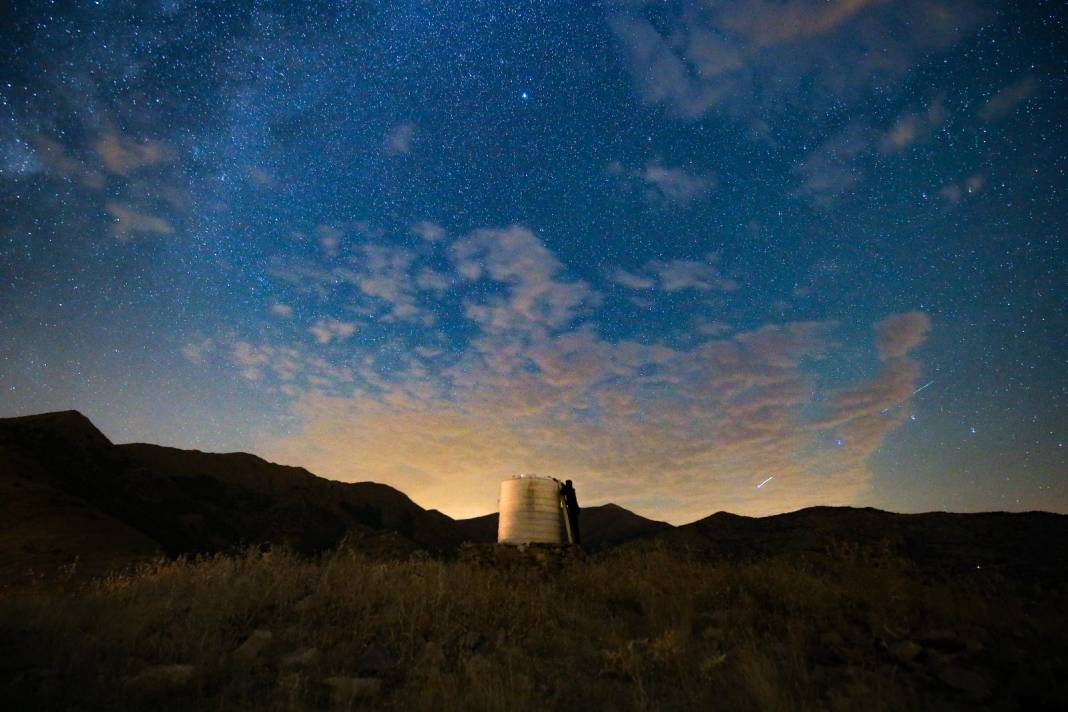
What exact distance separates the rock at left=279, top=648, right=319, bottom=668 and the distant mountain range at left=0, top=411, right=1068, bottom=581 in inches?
323

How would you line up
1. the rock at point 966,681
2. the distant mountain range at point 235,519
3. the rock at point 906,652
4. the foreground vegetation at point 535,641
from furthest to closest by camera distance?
the distant mountain range at point 235,519
the rock at point 906,652
the foreground vegetation at point 535,641
the rock at point 966,681

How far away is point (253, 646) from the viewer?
6480 mm

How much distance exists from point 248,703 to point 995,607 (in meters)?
8.38

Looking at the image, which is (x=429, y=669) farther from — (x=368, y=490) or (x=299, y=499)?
(x=368, y=490)

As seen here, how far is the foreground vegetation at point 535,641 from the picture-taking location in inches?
202

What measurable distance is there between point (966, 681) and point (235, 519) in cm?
4637

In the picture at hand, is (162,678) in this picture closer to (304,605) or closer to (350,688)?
(350,688)

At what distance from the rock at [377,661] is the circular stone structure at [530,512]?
7.78m

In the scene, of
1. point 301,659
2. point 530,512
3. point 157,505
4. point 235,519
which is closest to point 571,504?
point 530,512

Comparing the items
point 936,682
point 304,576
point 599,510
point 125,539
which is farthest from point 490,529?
point 936,682

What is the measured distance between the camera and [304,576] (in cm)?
912

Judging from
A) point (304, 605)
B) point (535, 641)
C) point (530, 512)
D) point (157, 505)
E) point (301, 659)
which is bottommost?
point (301, 659)

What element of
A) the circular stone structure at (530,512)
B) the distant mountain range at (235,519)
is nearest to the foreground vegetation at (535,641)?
the distant mountain range at (235,519)

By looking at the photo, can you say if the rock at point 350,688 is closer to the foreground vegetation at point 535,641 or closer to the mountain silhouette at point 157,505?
the foreground vegetation at point 535,641
